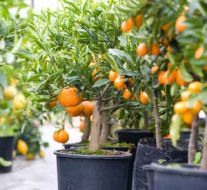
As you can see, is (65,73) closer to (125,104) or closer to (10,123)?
(125,104)

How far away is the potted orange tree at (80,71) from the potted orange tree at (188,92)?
2.02 ft

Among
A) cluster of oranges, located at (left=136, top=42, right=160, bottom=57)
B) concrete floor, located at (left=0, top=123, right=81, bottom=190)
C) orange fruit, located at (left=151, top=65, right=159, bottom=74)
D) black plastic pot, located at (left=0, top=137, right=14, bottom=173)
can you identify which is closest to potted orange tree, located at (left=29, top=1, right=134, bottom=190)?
orange fruit, located at (left=151, top=65, right=159, bottom=74)

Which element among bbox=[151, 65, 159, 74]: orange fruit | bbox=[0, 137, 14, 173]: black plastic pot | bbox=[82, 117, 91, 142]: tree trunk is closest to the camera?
bbox=[151, 65, 159, 74]: orange fruit

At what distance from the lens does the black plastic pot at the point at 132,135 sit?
2.71 metres

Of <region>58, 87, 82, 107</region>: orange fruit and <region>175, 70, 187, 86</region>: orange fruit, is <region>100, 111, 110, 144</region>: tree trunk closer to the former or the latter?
<region>58, 87, 82, 107</region>: orange fruit

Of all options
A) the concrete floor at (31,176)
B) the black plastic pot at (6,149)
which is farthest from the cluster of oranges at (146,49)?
the black plastic pot at (6,149)

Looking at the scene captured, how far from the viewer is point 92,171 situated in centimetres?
193

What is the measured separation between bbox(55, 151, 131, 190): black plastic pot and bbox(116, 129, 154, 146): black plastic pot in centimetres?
73

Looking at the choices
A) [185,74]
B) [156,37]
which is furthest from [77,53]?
[185,74]

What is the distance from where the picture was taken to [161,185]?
1185 mm

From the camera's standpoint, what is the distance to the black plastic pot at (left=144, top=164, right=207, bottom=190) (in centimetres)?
113

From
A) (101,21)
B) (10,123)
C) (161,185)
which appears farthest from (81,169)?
(10,123)

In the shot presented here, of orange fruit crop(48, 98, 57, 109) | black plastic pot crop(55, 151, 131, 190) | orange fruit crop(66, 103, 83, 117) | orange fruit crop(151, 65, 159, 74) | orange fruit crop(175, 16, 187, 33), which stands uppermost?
orange fruit crop(175, 16, 187, 33)

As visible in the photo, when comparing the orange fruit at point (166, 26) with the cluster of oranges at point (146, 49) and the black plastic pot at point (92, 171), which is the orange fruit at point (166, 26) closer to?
the cluster of oranges at point (146, 49)
